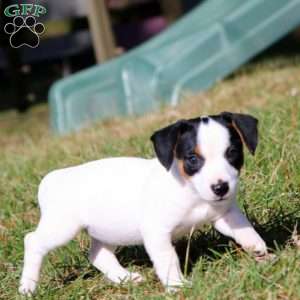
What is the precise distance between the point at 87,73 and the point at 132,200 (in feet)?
21.7

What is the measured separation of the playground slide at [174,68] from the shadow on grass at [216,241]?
16.9 feet

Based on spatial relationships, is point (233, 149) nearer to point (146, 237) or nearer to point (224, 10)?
point (146, 237)

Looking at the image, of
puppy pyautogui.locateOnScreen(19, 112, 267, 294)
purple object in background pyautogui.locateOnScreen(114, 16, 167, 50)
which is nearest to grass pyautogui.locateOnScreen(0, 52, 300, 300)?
puppy pyautogui.locateOnScreen(19, 112, 267, 294)

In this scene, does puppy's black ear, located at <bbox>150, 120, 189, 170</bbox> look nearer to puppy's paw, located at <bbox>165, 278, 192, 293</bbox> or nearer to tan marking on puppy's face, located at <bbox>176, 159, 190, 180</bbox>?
tan marking on puppy's face, located at <bbox>176, 159, 190, 180</bbox>

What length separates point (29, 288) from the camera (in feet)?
12.8

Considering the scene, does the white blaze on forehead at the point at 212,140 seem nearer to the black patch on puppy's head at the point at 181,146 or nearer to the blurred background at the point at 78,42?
the black patch on puppy's head at the point at 181,146

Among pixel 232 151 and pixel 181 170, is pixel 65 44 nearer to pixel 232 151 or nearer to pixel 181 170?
pixel 181 170

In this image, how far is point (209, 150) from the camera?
10.9ft

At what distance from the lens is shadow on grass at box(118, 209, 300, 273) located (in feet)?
12.9

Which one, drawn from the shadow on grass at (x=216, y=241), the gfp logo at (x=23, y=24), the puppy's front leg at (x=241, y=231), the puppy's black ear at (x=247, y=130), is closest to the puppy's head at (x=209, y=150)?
the puppy's black ear at (x=247, y=130)

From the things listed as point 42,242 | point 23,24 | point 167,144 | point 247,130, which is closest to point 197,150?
point 167,144

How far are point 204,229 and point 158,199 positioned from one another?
0.73 m

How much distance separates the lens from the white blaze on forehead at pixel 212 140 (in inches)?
130

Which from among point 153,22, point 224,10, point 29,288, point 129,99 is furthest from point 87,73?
point 29,288
